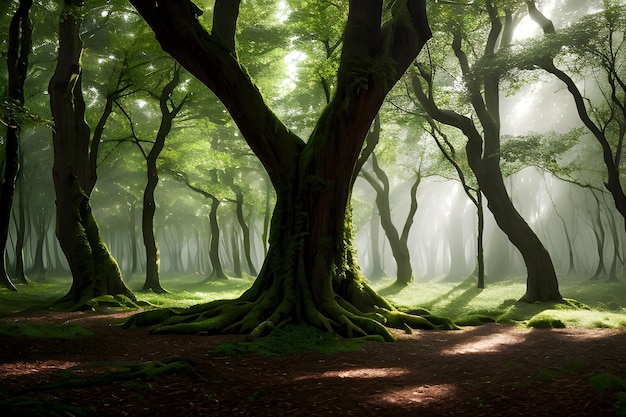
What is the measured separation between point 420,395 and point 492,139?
611 inches

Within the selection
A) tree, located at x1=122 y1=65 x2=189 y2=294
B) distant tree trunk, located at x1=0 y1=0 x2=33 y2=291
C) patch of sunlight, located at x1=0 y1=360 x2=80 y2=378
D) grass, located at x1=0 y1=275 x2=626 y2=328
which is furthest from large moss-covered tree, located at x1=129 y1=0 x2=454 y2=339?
tree, located at x1=122 y1=65 x2=189 y2=294

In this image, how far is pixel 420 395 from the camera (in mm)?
4250

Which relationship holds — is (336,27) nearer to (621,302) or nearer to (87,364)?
(87,364)

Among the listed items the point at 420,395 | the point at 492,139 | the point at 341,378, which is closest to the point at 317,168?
the point at 341,378

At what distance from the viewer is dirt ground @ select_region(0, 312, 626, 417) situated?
3703mm

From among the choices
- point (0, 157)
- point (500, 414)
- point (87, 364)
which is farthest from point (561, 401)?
point (0, 157)

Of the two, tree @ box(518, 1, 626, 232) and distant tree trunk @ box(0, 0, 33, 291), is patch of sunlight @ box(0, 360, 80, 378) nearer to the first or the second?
distant tree trunk @ box(0, 0, 33, 291)

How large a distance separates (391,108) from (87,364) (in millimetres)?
20015

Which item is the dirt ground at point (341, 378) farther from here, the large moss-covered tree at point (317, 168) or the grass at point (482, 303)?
the grass at point (482, 303)

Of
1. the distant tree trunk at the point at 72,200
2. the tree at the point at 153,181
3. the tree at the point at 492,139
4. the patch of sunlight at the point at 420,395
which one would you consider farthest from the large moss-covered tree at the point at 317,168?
the tree at the point at 153,181

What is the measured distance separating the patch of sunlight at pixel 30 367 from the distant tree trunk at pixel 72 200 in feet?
25.9

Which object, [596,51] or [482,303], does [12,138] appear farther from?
[596,51]

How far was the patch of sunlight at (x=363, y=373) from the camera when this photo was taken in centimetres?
499

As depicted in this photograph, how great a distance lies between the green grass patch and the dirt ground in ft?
0.84
